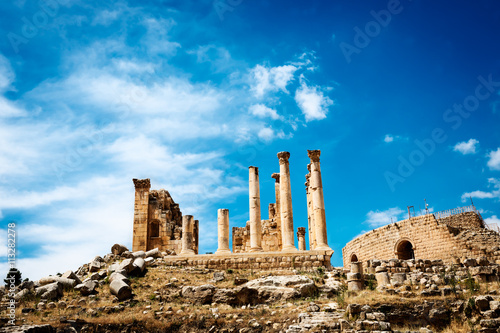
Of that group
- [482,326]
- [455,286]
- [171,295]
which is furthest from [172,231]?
[482,326]

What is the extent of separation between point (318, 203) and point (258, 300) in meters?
9.44

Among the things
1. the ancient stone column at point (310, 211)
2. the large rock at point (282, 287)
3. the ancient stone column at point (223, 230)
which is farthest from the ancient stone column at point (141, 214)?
the large rock at point (282, 287)

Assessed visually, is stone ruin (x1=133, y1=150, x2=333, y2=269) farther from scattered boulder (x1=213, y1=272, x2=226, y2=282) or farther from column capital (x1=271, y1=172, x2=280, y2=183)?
scattered boulder (x1=213, y1=272, x2=226, y2=282)

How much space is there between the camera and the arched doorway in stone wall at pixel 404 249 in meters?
→ 32.5

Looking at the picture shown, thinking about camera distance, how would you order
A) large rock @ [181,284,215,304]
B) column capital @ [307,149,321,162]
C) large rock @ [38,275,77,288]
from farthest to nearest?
1. column capital @ [307,149,321,162]
2. large rock @ [38,275,77,288]
3. large rock @ [181,284,215,304]

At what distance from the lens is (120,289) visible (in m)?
19.3

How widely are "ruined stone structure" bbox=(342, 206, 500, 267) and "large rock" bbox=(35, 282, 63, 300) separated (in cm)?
A: 2098

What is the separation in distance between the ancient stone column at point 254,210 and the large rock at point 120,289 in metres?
9.03

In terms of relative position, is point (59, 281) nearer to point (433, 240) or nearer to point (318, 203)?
point (318, 203)

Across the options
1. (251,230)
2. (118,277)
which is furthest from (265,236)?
(118,277)

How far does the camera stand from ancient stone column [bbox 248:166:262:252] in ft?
88.5

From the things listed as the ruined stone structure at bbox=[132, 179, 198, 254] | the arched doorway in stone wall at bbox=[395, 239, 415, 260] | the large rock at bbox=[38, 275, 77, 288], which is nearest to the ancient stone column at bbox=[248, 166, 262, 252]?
the ruined stone structure at bbox=[132, 179, 198, 254]

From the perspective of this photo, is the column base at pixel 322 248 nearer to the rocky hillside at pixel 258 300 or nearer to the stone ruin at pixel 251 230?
the stone ruin at pixel 251 230

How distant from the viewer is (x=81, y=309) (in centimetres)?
1819
